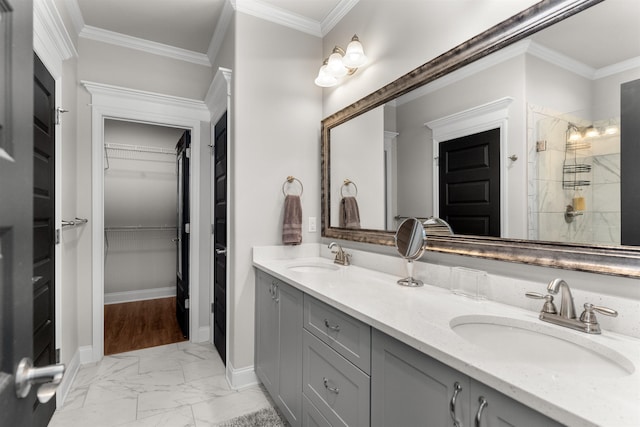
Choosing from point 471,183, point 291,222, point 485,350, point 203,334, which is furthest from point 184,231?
point 485,350

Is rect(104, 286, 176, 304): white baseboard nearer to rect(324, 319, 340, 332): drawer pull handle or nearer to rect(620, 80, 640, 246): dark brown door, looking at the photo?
rect(324, 319, 340, 332): drawer pull handle

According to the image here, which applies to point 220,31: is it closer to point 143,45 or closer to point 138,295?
point 143,45

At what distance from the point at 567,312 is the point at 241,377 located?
1975 millimetres

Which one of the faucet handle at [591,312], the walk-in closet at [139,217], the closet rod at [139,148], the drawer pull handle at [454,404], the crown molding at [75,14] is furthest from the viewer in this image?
the walk-in closet at [139,217]

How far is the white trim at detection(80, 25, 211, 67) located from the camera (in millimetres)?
2643

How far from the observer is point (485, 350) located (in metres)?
0.83

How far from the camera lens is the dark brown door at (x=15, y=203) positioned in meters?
0.52

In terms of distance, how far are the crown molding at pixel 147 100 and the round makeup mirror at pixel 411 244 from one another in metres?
2.30

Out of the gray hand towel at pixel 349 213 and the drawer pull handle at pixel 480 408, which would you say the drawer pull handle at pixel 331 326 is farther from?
the gray hand towel at pixel 349 213

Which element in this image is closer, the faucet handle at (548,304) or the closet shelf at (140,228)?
the faucet handle at (548,304)

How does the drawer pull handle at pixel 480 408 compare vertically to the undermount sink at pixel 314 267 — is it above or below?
below

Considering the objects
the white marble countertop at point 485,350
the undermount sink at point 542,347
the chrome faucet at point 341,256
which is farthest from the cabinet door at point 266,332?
the undermount sink at point 542,347

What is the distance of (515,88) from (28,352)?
1.63m

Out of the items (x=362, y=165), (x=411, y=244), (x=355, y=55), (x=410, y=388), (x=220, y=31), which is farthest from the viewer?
(x=220, y=31)
